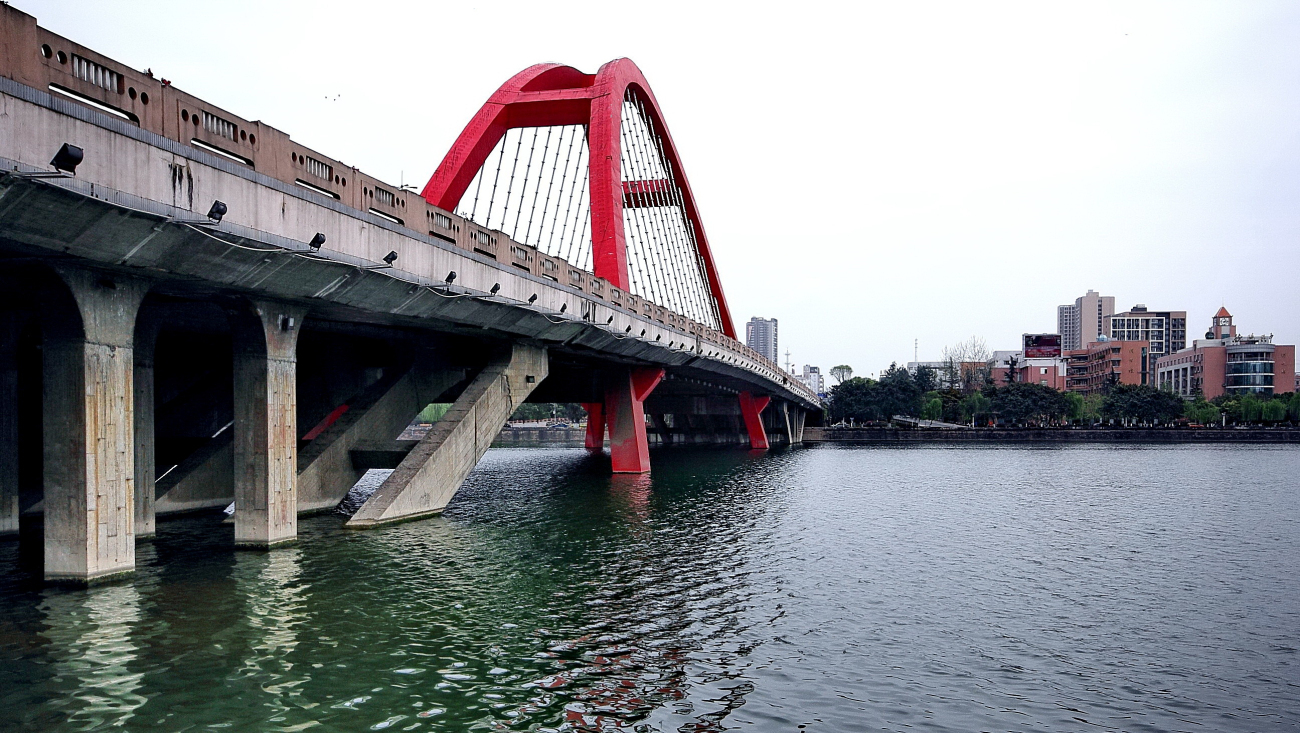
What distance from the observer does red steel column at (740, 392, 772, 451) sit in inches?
3447

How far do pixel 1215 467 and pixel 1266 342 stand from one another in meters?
127

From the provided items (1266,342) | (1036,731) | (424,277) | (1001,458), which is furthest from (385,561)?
(1266,342)

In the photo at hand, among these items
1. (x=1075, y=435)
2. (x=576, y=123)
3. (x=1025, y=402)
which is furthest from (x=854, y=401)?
(x=576, y=123)

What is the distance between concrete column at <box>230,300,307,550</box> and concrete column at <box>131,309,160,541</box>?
335 centimetres

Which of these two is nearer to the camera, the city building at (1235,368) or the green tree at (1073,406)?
the green tree at (1073,406)

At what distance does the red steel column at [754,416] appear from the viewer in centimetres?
8756

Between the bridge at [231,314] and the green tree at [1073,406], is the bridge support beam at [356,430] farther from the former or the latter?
the green tree at [1073,406]

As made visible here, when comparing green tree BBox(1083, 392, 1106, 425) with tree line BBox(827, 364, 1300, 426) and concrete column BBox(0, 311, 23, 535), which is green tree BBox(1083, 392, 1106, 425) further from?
concrete column BBox(0, 311, 23, 535)

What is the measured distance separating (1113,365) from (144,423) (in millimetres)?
184339

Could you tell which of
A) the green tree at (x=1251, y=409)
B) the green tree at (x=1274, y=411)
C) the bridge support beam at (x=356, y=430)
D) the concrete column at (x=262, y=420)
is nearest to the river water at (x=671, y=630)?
the concrete column at (x=262, y=420)

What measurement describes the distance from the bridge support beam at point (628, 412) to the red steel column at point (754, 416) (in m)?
38.5

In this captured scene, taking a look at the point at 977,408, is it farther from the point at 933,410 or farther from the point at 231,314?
the point at 231,314

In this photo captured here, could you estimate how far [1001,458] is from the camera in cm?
7388

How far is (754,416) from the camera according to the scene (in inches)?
3501
